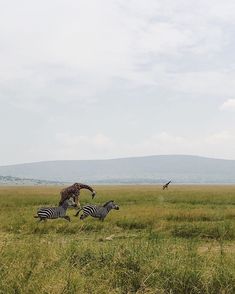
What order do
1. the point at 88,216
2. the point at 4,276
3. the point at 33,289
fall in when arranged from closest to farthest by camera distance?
1. the point at 33,289
2. the point at 4,276
3. the point at 88,216

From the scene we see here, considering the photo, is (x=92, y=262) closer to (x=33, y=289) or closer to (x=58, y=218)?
(x=33, y=289)

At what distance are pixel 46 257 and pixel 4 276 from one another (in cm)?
127

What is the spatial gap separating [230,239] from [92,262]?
295 inches

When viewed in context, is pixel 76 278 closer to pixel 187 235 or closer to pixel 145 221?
pixel 187 235

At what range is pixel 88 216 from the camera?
21719mm

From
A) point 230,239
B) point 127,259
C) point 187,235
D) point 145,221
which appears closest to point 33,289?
point 127,259

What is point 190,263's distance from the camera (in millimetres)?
8414

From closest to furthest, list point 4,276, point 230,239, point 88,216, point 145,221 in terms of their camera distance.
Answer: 1. point 4,276
2. point 230,239
3. point 145,221
4. point 88,216

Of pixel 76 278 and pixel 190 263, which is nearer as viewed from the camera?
pixel 76 278

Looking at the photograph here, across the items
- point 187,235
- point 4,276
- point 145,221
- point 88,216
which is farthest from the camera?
point 88,216

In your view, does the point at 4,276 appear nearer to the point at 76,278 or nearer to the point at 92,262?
the point at 76,278

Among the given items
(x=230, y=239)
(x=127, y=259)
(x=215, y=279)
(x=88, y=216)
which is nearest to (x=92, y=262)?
(x=127, y=259)

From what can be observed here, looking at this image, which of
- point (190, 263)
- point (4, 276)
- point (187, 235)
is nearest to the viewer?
point (4, 276)

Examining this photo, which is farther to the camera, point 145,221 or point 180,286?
point 145,221
